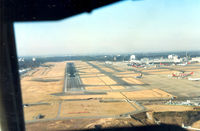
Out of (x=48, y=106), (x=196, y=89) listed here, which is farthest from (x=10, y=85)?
(x=196, y=89)

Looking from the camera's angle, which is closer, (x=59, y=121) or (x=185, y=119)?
(x=59, y=121)

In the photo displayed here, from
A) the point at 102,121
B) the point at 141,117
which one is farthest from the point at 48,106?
the point at 141,117

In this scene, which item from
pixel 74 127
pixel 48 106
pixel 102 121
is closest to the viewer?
pixel 74 127

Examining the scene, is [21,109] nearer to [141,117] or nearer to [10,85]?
[10,85]

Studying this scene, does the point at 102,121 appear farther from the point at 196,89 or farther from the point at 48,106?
the point at 196,89

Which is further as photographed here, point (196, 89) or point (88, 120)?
point (196, 89)

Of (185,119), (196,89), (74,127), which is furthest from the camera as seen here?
(196,89)

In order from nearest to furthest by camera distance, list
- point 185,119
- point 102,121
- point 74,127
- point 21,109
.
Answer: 1. point 21,109
2. point 74,127
3. point 102,121
4. point 185,119

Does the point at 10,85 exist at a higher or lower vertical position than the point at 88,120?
higher

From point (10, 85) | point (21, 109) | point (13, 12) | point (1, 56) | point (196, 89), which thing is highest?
point (13, 12)
